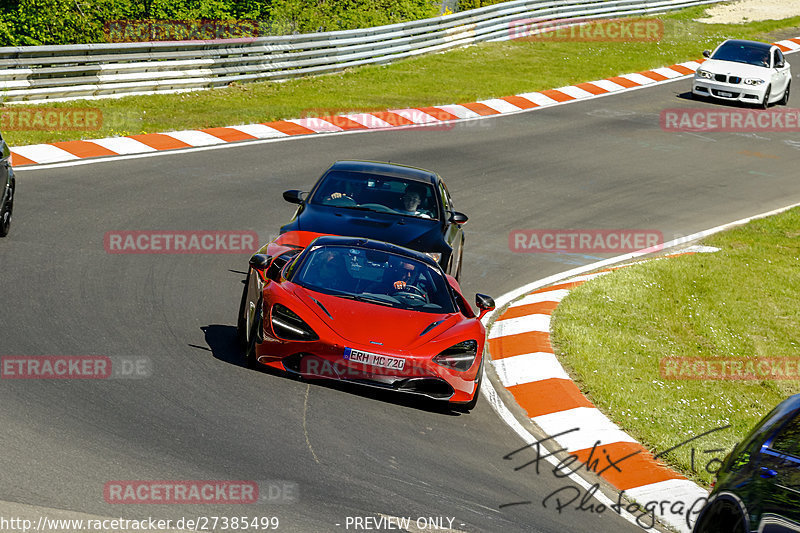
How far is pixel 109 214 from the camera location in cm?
1495

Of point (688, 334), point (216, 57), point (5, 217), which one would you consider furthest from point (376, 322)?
point (216, 57)

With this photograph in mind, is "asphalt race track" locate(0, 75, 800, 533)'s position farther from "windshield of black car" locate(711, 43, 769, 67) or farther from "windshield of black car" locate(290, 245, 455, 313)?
"windshield of black car" locate(711, 43, 769, 67)

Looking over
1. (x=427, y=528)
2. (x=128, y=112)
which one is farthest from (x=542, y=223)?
(x=427, y=528)

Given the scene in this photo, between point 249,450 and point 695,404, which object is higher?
point 249,450

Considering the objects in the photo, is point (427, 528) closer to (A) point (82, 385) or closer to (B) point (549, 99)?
(A) point (82, 385)

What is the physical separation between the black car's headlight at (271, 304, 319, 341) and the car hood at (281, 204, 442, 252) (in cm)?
288

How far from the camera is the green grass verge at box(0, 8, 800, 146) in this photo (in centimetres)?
2169

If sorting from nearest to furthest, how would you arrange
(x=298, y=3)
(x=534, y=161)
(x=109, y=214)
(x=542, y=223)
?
(x=109, y=214)
(x=542, y=223)
(x=534, y=161)
(x=298, y=3)

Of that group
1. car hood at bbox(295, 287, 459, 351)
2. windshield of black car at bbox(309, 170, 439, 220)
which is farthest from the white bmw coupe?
car hood at bbox(295, 287, 459, 351)

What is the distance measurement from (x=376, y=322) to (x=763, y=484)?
4226 mm

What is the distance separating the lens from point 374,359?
29.8ft

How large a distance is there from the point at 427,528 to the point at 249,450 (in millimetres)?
1559
